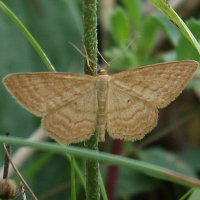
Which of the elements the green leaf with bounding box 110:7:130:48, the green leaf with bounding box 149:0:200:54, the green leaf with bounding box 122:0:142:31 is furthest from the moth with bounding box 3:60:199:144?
the green leaf with bounding box 122:0:142:31

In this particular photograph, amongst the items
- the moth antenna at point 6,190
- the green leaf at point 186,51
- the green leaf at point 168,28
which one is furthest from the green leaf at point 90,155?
the green leaf at point 168,28

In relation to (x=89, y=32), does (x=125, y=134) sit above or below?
below

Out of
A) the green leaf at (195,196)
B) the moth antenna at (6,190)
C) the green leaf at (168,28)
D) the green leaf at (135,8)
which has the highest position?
the green leaf at (135,8)

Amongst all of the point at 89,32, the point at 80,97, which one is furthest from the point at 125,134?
the point at 89,32

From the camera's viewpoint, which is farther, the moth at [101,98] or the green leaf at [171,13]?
the moth at [101,98]

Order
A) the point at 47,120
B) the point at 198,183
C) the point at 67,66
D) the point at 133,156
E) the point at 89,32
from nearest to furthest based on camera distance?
the point at 198,183 → the point at 89,32 → the point at 47,120 → the point at 133,156 → the point at 67,66

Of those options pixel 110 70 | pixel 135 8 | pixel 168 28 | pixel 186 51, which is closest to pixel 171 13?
pixel 186 51

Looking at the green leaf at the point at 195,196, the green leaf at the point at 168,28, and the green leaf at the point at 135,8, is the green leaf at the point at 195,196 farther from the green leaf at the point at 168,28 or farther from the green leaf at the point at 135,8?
the green leaf at the point at 135,8

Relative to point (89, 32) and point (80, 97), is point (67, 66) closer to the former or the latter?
point (80, 97)
